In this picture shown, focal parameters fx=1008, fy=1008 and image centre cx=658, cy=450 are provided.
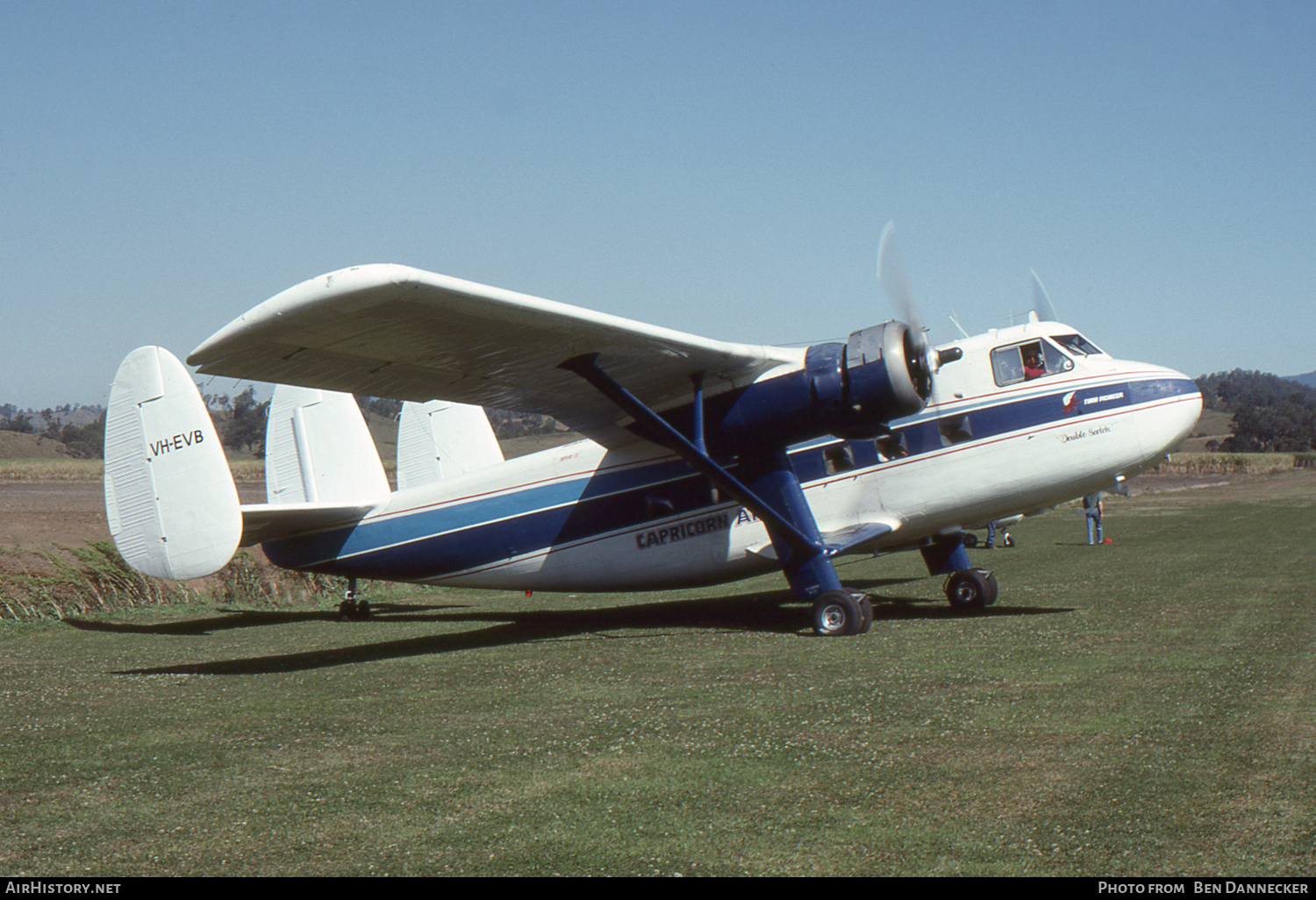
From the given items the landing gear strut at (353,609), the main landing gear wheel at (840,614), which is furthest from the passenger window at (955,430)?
the landing gear strut at (353,609)

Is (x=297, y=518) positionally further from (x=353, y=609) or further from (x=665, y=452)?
(x=665, y=452)

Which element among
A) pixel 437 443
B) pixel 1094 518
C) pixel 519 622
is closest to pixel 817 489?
pixel 519 622

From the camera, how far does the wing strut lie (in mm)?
11867

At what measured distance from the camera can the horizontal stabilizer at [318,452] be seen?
17.5 meters

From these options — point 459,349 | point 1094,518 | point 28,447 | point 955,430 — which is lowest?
point 1094,518

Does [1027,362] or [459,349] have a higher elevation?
[459,349]

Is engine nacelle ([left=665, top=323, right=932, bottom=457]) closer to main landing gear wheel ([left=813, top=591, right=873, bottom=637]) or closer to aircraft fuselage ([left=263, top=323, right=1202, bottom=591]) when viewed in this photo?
aircraft fuselage ([left=263, top=323, right=1202, bottom=591])

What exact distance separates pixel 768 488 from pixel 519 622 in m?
5.08

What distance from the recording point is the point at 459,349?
10984 mm

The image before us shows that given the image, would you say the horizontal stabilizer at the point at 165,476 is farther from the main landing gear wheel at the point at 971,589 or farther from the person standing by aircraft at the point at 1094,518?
the person standing by aircraft at the point at 1094,518

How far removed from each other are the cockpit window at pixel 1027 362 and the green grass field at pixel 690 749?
3.14m

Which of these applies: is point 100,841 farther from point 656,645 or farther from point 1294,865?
point 656,645

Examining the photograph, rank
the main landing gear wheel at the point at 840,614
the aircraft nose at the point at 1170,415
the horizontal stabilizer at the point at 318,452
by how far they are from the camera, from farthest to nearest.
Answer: the horizontal stabilizer at the point at 318,452
the aircraft nose at the point at 1170,415
the main landing gear wheel at the point at 840,614
